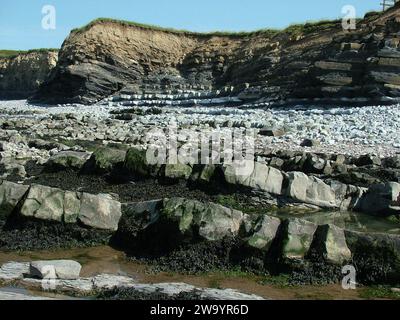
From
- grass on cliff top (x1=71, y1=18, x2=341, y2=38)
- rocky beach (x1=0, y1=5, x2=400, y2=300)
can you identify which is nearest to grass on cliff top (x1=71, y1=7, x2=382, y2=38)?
grass on cliff top (x1=71, y1=18, x2=341, y2=38)

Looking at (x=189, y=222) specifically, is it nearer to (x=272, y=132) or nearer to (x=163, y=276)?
(x=163, y=276)

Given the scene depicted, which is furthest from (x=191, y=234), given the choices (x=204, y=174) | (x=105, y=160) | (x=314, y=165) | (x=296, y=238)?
(x=314, y=165)

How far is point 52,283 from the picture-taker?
21.6 feet

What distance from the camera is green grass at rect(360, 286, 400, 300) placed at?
22.2ft

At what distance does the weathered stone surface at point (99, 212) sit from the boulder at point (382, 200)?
201 inches

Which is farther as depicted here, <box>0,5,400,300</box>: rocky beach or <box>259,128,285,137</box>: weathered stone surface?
<box>259,128,285,137</box>: weathered stone surface

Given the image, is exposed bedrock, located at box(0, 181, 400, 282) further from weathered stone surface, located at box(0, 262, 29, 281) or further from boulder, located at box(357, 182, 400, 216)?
boulder, located at box(357, 182, 400, 216)

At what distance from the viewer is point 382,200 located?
10727 millimetres

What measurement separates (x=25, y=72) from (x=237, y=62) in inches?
1410

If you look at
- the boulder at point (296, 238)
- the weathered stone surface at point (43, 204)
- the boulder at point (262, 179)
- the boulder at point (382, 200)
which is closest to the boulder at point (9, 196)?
the weathered stone surface at point (43, 204)

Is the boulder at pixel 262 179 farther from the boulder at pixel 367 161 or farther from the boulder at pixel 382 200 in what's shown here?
the boulder at pixel 367 161

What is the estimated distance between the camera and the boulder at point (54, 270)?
678 cm

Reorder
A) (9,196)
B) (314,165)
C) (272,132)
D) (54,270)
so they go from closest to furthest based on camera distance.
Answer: (54,270) → (9,196) → (314,165) → (272,132)

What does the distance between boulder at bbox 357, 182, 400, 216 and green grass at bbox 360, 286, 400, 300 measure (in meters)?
3.73
